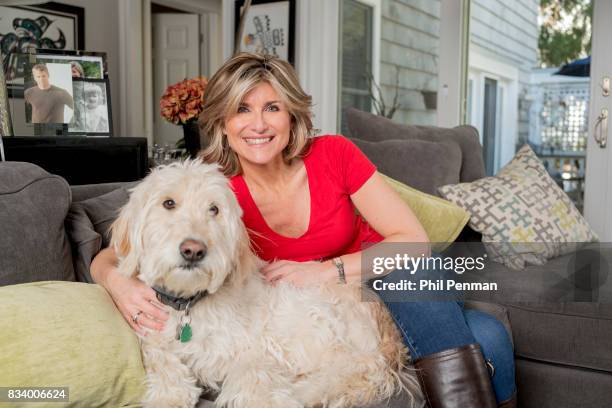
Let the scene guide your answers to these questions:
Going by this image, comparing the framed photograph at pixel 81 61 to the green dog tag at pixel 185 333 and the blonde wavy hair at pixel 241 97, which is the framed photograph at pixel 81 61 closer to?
the blonde wavy hair at pixel 241 97

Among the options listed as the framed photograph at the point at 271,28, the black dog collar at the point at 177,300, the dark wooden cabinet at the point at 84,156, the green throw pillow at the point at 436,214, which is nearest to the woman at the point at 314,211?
the black dog collar at the point at 177,300

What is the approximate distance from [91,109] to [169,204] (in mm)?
1736

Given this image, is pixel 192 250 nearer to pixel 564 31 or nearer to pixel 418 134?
pixel 418 134

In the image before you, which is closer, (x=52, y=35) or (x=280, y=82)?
(x=280, y=82)

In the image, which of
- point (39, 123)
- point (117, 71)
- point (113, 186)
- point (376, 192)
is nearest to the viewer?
point (376, 192)

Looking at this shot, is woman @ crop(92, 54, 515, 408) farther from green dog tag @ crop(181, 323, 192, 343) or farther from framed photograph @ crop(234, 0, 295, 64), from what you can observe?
framed photograph @ crop(234, 0, 295, 64)

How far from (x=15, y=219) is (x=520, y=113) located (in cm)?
385

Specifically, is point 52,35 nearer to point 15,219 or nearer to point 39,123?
point 39,123

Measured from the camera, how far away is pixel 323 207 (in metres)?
1.94

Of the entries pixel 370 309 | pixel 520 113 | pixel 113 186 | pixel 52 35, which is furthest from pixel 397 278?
pixel 52 35

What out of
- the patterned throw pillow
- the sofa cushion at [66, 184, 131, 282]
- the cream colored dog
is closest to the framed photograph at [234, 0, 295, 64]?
the patterned throw pillow

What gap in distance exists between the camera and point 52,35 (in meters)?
5.73

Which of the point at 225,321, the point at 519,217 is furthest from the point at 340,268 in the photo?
the point at 519,217

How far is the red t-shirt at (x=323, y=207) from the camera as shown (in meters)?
1.89
